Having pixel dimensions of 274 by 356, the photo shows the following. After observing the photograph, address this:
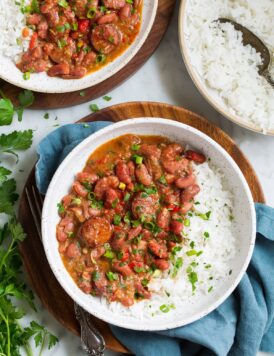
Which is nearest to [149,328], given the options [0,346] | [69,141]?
[0,346]

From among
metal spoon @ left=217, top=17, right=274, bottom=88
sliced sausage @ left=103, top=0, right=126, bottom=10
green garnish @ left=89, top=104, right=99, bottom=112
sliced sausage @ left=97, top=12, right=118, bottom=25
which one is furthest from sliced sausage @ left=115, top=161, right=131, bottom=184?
metal spoon @ left=217, top=17, right=274, bottom=88

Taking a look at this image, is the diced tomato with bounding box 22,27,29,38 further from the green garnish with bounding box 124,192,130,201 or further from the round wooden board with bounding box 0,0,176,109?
the green garnish with bounding box 124,192,130,201

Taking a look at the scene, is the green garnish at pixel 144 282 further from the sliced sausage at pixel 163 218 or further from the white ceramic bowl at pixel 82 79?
the white ceramic bowl at pixel 82 79

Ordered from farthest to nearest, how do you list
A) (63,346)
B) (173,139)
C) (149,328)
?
(63,346)
(173,139)
(149,328)

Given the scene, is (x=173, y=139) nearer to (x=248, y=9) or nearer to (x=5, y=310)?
(x=248, y=9)

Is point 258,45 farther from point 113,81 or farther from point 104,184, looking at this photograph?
point 104,184

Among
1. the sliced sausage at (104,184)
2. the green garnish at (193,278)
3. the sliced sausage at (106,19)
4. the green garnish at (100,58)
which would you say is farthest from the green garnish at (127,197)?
the sliced sausage at (106,19)
